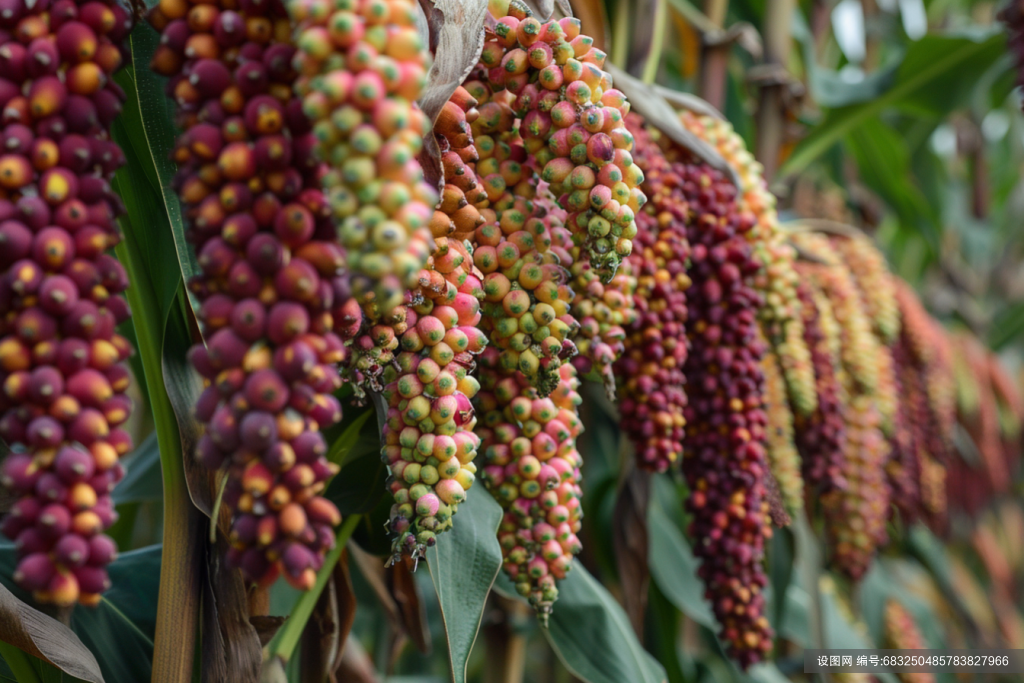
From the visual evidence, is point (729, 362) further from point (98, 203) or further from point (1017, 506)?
point (1017, 506)

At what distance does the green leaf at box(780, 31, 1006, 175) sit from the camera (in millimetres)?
1870

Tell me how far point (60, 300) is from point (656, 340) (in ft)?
2.17

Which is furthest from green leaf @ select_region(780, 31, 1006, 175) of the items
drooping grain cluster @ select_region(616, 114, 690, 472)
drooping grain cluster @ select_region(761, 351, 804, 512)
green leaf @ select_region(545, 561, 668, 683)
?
green leaf @ select_region(545, 561, 668, 683)

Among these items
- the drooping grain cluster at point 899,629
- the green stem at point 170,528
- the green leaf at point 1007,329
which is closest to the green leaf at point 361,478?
the green stem at point 170,528

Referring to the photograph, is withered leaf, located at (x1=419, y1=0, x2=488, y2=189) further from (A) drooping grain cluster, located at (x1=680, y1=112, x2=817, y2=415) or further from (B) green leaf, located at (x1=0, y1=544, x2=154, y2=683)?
(B) green leaf, located at (x1=0, y1=544, x2=154, y2=683)

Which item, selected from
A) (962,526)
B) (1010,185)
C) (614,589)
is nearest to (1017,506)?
(962,526)

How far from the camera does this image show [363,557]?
115 centimetres

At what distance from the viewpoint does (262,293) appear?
46 cm

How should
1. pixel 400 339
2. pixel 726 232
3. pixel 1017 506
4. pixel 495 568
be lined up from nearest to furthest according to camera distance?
pixel 400 339
pixel 495 568
pixel 726 232
pixel 1017 506

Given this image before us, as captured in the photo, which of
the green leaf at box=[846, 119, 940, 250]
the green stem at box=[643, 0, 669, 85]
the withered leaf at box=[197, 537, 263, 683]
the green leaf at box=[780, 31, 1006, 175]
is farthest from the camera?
the green leaf at box=[846, 119, 940, 250]

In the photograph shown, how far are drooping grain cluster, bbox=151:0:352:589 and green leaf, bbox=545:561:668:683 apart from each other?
29.3 inches

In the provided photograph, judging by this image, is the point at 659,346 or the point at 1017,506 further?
the point at 1017,506

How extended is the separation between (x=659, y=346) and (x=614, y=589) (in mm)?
914

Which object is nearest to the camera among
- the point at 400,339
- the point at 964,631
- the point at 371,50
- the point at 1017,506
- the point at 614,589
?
the point at 371,50
